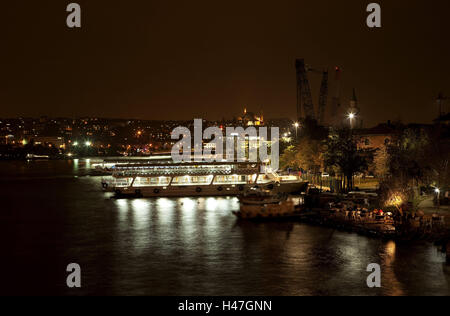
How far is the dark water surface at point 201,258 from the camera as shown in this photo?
1107cm

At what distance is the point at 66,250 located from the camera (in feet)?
49.0

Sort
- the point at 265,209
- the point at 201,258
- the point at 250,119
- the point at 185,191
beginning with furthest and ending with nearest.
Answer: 1. the point at 250,119
2. the point at 185,191
3. the point at 265,209
4. the point at 201,258

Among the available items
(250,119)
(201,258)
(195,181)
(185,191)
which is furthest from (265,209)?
(250,119)

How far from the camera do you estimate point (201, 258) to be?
13.6 m

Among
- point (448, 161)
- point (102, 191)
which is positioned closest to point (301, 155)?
point (102, 191)

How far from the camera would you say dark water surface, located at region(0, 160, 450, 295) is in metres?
11.1

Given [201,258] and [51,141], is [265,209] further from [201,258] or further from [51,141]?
[51,141]

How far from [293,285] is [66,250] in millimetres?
7354

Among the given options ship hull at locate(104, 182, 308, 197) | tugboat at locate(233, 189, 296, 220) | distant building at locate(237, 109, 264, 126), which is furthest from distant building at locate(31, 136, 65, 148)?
tugboat at locate(233, 189, 296, 220)

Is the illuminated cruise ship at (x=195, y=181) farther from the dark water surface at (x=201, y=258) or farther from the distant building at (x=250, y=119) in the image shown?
the distant building at (x=250, y=119)

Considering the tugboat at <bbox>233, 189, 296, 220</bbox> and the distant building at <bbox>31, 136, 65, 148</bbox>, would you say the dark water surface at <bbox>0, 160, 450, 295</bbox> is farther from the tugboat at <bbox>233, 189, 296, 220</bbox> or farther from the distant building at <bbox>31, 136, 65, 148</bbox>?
the distant building at <bbox>31, 136, 65, 148</bbox>

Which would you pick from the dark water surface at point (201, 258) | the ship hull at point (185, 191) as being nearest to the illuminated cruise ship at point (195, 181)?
the ship hull at point (185, 191)

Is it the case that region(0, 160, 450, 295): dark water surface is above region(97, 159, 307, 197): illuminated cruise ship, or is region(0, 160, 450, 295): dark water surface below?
below

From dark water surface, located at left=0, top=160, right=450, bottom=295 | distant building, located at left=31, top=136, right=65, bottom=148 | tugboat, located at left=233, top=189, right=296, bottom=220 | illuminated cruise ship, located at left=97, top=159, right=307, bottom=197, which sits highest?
distant building, located at left=31, top=136, right=65, bottom=148
